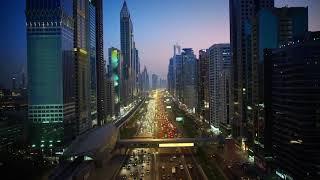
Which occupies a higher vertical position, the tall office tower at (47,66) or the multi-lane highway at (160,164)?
the tall office tower at (47,66)

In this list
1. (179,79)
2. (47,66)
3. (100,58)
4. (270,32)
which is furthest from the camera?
(179,79)

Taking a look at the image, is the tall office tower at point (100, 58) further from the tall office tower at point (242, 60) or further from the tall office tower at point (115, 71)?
the tall office tower at point (242, 60)

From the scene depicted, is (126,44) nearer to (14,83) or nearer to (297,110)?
(14,83)

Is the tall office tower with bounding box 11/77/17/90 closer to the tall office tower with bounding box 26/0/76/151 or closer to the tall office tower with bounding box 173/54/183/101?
the tall office tower with bounding box 26/0/76/151

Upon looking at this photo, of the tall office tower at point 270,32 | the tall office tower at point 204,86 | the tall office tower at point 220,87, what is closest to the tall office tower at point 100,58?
the tall office tower at point 204,86

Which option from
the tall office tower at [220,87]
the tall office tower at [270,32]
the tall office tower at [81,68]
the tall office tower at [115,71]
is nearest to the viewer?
the tall office tower at [270,32]

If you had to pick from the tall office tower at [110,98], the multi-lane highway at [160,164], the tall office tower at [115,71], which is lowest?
the multi-lane highway at [160,164]

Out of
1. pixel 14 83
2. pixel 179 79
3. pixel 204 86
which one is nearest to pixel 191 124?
pixel 204 86

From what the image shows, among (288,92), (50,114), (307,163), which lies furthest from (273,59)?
(50,114)
